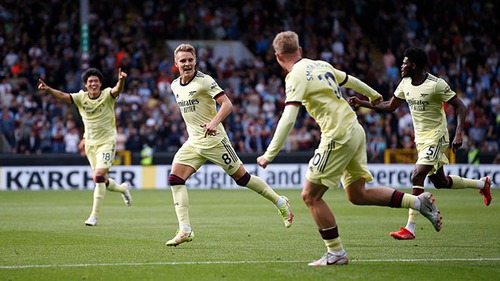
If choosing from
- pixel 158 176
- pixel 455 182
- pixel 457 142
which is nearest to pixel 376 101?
pixel 457 142

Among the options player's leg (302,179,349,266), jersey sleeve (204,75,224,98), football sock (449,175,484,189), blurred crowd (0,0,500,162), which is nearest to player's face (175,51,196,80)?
jersey sleeve (204,75,224,98)

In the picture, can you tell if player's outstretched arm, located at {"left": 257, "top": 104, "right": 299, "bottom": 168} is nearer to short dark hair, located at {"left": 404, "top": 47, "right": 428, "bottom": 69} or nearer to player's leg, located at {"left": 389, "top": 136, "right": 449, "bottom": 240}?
short dark hair, located at {"left": 404, "top": 47, "right": 428, "bottom": 69}

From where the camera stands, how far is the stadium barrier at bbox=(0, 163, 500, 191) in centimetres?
2831

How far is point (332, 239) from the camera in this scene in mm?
9258

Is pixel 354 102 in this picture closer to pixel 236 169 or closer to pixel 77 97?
pixel 236 169

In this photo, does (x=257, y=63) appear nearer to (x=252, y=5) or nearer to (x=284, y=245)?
(x=252, y=5)

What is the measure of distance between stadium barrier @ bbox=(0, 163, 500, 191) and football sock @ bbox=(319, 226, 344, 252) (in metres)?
18.9

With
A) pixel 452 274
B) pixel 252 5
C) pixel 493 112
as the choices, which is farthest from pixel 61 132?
pixel 452 274

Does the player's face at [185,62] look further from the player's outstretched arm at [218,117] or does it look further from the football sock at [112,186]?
the football sock at [112,186]

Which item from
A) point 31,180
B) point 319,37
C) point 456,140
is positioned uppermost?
point 319,37

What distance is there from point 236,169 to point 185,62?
170 centimetres

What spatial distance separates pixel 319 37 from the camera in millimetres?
36062

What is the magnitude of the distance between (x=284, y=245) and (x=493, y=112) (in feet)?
69.8

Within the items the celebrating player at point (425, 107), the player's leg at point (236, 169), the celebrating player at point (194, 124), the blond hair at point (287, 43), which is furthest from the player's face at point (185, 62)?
the blond hair at point (287, 43)
